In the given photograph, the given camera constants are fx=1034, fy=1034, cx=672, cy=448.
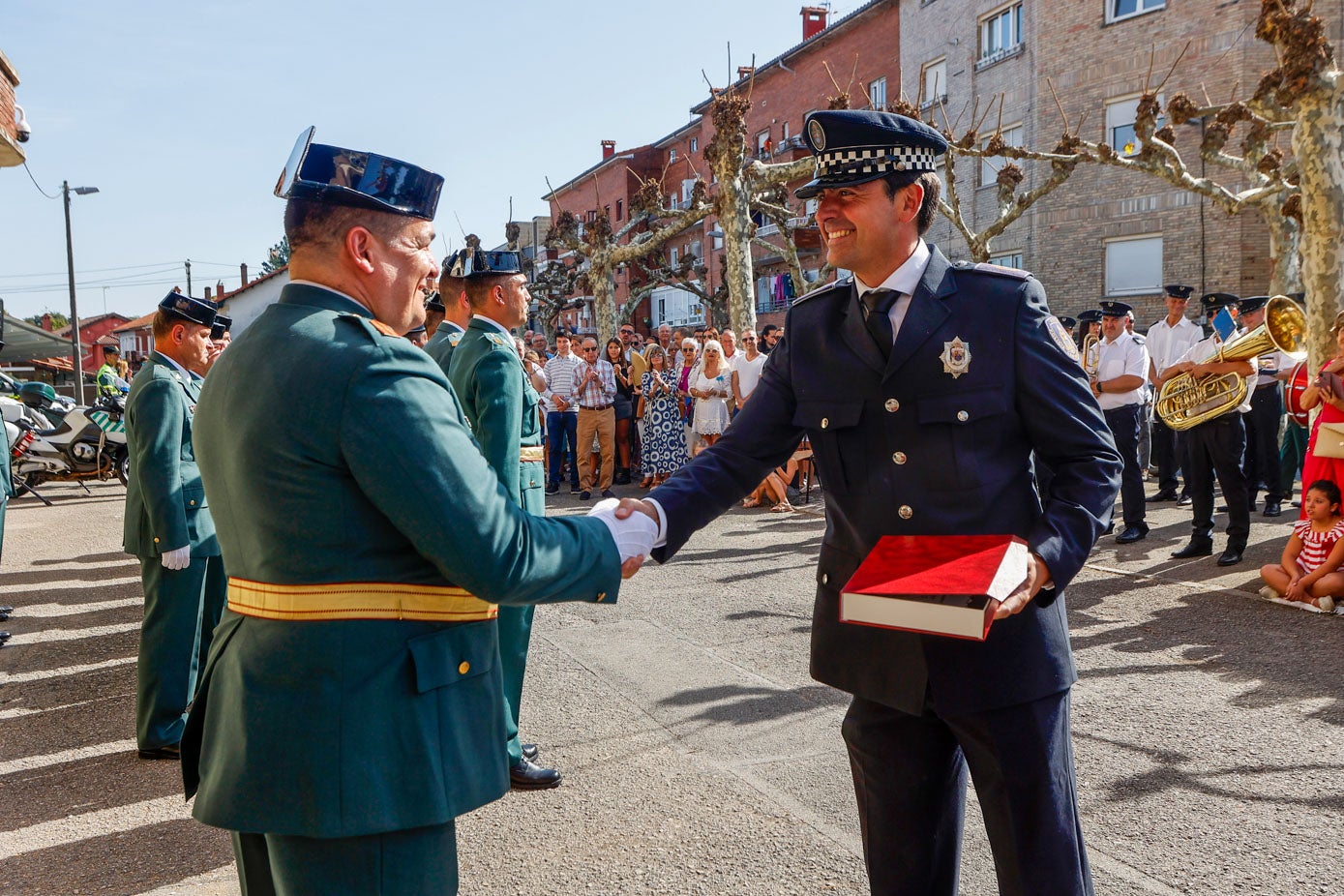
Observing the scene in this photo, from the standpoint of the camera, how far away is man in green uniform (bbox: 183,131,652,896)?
74.7 inches

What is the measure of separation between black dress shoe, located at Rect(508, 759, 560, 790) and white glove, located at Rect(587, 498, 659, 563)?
220cm

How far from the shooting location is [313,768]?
194 centimetres

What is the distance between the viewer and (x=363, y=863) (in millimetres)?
1979

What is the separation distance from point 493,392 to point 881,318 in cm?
219

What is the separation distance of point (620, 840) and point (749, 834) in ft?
1.57

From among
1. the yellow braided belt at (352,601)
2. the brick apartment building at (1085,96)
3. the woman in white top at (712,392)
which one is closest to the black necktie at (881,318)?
the yellow braided belt at (352,601)

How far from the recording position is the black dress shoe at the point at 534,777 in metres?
4.38

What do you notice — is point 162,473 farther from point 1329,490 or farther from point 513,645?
point 1329,490

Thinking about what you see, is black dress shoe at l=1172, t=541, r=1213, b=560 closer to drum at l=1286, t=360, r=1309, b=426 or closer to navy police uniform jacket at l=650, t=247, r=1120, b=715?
drum at l=1286, t=360, r=1309, b=426

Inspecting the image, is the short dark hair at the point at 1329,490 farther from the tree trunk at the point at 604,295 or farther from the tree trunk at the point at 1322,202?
the tree trunk at the point at 604,295

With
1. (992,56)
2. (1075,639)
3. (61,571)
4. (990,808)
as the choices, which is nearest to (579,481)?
(61,571)

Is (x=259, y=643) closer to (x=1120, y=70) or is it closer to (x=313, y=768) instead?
(x=313, y=768)

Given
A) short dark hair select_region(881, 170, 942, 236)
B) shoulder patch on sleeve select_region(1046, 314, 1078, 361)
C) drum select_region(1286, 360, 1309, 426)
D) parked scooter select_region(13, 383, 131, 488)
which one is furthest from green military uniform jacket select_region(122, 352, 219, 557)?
parked scooter select_region(13, 383, 131, 488)

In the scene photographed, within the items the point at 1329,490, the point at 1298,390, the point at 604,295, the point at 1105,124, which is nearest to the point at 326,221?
the point at 1329,490
